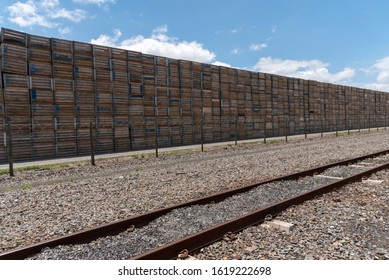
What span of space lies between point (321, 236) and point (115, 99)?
60.8 feet

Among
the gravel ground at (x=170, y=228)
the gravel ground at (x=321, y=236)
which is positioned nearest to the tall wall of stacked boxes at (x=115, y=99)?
the gravel ground at (x=170, y=228)

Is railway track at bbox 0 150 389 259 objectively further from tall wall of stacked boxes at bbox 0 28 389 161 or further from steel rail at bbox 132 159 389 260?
tall wall of stacked boxes at bbox 0 28 389 161

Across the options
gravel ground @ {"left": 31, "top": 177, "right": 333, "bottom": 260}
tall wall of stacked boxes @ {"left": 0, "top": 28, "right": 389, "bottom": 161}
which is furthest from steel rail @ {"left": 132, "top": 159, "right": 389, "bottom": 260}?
tall wall of stacked boxes @ {"left": 0, "top": 28, "right": 389, "bottom": 161}

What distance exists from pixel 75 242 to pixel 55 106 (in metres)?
15.4

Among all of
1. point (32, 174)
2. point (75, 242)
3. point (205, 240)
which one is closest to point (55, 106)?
point (32, 174)

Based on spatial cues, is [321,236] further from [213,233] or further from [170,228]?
[170,228]

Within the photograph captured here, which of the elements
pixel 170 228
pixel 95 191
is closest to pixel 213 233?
pixel 170 228

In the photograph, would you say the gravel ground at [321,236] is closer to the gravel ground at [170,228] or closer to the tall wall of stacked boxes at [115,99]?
the gravel ground at [170,228]

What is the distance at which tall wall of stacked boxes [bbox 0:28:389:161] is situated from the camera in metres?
16.3

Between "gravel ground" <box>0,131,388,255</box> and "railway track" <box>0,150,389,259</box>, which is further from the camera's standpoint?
"gravel ground" <box>0,131,388,255</box>

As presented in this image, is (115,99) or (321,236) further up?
(115,99)

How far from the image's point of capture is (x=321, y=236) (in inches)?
169

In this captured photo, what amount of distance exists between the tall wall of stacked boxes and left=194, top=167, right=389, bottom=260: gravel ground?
1240cm
